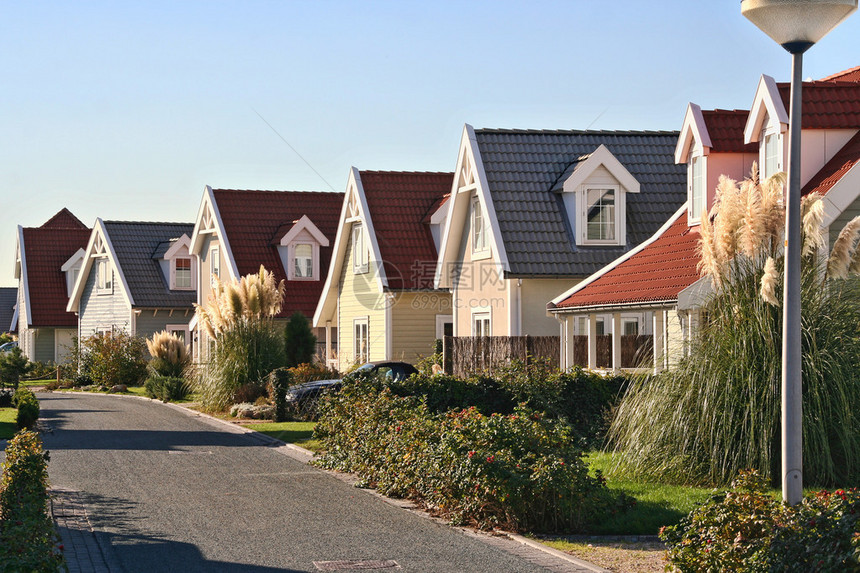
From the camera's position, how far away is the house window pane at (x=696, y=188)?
21.2 meters

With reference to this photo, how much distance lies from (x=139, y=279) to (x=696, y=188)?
33.1 metres

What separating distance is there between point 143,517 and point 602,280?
41.3 ft

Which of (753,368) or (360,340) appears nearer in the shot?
(753,368)

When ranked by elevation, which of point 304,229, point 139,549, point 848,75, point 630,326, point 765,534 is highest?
point 848,75

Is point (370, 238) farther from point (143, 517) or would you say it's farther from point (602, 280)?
point (143, 517)

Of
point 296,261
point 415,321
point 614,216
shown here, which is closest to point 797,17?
point 614,216

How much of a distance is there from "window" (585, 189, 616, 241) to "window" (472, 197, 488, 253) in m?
2.67

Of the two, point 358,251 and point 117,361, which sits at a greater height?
point 358,251

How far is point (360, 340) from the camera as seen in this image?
35000 mm

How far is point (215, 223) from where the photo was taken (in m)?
41.8

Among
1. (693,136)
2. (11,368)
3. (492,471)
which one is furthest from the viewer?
(11,368)

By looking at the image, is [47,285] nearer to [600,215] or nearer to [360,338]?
[360,338]

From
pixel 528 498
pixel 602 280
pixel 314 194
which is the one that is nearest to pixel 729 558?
pixel 528 498

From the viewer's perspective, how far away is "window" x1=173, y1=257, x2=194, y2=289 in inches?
1945
